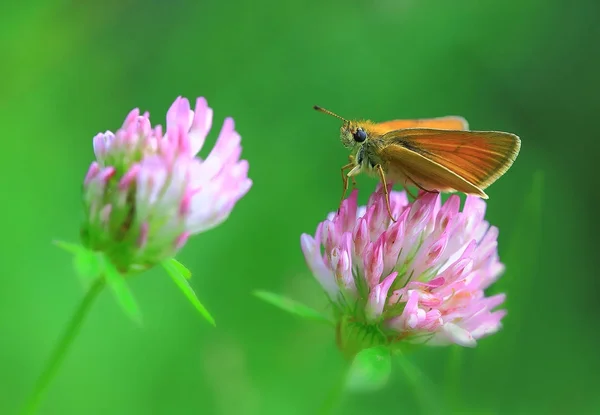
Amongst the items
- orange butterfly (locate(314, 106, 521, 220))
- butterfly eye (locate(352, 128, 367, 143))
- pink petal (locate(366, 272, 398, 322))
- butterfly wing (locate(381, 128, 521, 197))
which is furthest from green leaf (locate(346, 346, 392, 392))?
butterfly eye (locate(352, 128, 367, 143))

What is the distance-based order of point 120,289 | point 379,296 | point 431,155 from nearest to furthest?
point 120,289
point 379,296
point 431,155

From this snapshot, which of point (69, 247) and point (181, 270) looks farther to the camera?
point (181, 270)

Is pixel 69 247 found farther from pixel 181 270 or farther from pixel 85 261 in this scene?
pixel 181 270

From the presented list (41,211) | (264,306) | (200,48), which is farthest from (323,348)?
(200,48)

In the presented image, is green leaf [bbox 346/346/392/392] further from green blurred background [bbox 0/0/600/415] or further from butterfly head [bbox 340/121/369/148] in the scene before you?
butterfly head [bbox 340/121/369/148]

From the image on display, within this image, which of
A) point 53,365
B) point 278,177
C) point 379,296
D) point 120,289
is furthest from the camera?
point 278,177

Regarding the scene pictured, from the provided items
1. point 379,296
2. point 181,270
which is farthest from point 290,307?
point 181,270

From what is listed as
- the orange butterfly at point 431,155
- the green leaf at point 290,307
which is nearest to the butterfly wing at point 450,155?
the orange butterfly at point 431,155
